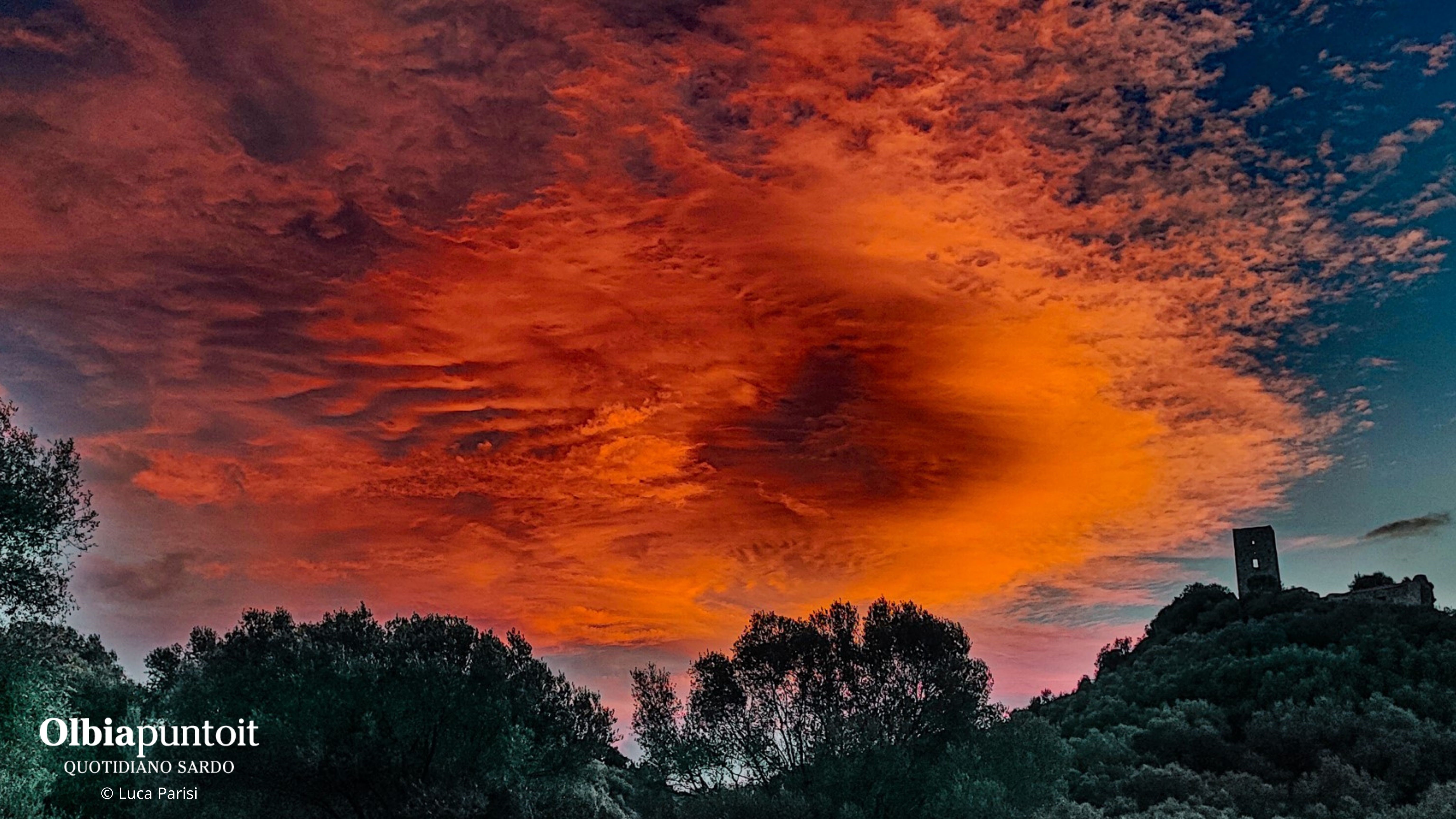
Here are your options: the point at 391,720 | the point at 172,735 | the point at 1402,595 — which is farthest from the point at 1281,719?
the point at 172,735

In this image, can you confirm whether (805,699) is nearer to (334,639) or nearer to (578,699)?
(578,699)

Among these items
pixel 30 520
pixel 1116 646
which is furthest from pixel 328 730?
pixel 1116 646

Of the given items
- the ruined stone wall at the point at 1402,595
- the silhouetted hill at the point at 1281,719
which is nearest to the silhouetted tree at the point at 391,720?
the silhouetted hill at the point at 1281,719

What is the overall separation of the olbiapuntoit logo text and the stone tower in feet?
250

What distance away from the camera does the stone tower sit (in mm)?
81188

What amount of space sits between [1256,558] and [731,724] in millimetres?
59878

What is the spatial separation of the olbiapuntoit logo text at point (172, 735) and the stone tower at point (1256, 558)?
76105 mm

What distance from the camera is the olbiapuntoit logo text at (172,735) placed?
27625mm

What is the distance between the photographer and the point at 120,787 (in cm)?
3231

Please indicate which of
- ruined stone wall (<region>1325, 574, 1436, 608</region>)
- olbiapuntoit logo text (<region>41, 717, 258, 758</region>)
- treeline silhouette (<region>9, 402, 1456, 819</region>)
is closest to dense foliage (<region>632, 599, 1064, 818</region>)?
treeline silhouette (<region>9, 402, 1456, 819</region>)

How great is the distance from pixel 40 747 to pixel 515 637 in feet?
42.9

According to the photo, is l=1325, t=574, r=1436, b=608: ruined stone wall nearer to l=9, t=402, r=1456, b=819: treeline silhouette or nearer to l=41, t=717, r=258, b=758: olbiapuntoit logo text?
l=9, t=402, r=1456, b=819: treeline silhouette

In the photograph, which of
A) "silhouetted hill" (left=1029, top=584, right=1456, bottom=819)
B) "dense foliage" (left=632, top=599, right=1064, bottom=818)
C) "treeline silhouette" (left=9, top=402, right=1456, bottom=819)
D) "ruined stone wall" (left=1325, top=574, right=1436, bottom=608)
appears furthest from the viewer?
"ruined stone wall" (left=1325, top=574, right=1436, bottom=608)

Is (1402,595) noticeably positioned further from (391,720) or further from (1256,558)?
(391,720)
